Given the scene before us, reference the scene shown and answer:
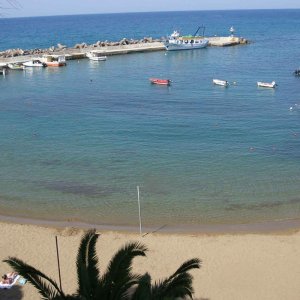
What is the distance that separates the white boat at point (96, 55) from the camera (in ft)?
247

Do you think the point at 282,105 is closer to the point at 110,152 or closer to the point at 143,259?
the point at 110,152

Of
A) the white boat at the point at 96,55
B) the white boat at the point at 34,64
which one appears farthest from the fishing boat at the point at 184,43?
the white boat at the point at 34,64

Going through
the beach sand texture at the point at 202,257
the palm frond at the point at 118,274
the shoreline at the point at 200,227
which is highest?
the palm frond at the point at 118,274

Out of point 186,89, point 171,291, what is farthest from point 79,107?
point 171,291

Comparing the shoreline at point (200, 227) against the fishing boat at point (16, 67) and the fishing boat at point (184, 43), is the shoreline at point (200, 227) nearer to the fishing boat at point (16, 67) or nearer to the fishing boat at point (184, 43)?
the fishing boat at point (16, 67)

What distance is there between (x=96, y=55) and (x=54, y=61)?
938 centimetres

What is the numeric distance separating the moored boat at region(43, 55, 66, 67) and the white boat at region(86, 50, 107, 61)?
5325mm

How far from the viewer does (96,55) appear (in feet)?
254

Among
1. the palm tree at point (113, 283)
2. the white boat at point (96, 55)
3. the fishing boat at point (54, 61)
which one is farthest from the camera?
the white boat at point (96, 55)

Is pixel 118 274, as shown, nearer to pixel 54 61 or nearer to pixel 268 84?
pixel 268 84

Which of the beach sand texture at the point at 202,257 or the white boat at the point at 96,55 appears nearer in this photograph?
the beach sand texture at the point at 202,257

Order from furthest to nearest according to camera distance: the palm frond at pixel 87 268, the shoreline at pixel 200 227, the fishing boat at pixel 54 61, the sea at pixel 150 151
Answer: the fishing boat at pixel 54 61, the sea at pixel 150 151, the shoreline at pixel 200 227, the palm frond at pixel 87 268

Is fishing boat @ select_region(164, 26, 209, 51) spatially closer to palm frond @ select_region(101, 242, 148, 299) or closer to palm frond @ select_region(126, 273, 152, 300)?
palm frond @ select_region(101, 242, 148, 299)

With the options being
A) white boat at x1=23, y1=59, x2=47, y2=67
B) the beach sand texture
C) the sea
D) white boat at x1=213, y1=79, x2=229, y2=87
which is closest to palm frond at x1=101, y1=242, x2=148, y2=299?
the beach sand texture
